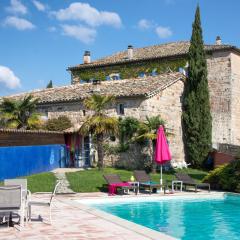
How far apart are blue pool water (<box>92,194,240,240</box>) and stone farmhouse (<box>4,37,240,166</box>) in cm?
1314

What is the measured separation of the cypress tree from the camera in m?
33.6

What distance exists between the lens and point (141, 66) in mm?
41969

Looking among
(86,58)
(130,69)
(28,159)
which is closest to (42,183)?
(28,159)

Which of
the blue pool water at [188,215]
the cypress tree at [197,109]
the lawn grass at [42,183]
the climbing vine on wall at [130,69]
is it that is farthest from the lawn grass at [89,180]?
the climbing vine on wall at [130,69]

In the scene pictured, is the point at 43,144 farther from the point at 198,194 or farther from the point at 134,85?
the point at 198,194

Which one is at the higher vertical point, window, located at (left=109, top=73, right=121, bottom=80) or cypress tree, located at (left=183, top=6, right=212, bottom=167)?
window, located at (left=109, top=73, right=121, bottom=80)

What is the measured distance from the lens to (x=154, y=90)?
30.9m

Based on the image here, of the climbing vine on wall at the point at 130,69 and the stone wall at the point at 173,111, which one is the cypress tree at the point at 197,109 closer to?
the stone wall at the point at 173,111

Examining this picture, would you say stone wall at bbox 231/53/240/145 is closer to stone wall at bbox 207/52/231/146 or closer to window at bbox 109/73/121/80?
stone wall at bbox 207/52/231/146

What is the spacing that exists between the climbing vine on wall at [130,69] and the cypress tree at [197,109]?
5.55m

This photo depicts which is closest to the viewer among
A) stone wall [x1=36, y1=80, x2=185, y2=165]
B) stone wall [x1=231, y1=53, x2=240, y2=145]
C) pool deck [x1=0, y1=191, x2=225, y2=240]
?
pool deck [x1=0, y1=191, x2=225, y2=240]

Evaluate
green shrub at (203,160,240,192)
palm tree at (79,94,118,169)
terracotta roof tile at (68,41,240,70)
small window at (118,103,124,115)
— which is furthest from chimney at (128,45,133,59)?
green shrub at (203,160,240,192)

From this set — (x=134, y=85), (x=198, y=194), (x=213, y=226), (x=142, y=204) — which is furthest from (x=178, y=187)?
(x=134, y=85)

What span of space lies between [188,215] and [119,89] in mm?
18770
